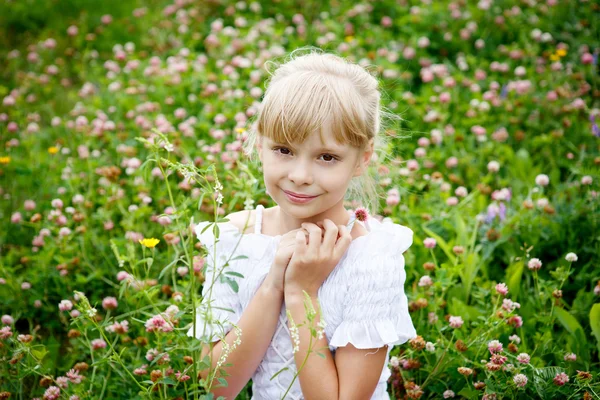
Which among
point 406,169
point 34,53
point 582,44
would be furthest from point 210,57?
point 582,44

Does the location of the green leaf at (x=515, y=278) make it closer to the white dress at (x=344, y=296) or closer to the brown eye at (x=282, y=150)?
the white dress at (x=344, y=296)

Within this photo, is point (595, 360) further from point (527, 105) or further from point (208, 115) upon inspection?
point (208, 115)

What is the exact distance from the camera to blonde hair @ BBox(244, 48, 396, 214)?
202cm

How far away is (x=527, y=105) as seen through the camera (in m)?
4.67

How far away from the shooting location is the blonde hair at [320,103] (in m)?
2.02

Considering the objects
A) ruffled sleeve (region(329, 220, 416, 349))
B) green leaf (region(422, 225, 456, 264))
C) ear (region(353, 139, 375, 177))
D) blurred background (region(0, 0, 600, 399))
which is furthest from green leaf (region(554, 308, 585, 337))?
ear (region(353, 139, 375, 177))

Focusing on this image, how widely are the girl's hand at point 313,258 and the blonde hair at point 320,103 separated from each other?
30 cm

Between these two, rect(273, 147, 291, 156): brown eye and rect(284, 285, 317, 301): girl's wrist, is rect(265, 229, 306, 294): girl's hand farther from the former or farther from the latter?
rect(273, 147, 291, 156): brown eye

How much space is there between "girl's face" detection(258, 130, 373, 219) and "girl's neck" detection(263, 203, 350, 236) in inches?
5.2

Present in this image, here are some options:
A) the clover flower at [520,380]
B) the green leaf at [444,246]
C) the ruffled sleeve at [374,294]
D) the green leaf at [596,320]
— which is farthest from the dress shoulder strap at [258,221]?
the green leaf at [596,320]

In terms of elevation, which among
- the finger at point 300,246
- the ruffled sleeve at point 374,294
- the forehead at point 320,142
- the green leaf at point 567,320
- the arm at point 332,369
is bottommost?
the green leaf at point 567,320

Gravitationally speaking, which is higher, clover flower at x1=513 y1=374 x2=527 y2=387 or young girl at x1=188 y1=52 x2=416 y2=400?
young girl at x1=188 y1=52 x2=416 y2=400

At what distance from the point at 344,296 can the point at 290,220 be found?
0.33 meters

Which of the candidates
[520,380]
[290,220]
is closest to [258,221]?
[290,220]
